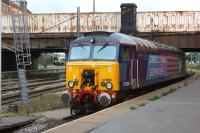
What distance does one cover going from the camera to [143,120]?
40.8 ft

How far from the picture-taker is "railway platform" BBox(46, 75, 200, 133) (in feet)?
36.3

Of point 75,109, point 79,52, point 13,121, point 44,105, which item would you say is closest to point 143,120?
point 13,121

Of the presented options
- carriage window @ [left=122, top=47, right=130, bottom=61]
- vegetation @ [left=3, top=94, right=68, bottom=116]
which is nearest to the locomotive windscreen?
carriage window @ [left=122, top=47, right=130, bottom=61]

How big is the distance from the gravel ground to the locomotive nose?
2258mm

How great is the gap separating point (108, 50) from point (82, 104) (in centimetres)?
202

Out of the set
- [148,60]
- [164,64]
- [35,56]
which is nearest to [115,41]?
[148,60]

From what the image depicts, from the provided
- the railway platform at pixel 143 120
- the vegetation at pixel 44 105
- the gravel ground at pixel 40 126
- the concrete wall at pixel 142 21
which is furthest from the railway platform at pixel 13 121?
the concrete wall at pixel 142 21

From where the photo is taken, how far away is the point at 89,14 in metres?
37.1

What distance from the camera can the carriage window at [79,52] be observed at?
17781 mm

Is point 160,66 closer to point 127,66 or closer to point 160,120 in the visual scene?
point 127,66

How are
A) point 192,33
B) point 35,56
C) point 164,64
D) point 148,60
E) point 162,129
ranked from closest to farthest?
point 162,129, point 148,60, point 164,64, point 192,33, point 35,56

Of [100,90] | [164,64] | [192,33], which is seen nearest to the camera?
[100,90]

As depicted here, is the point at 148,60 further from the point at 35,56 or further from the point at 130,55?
the point at 35,56

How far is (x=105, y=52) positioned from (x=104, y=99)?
181 centimetres
